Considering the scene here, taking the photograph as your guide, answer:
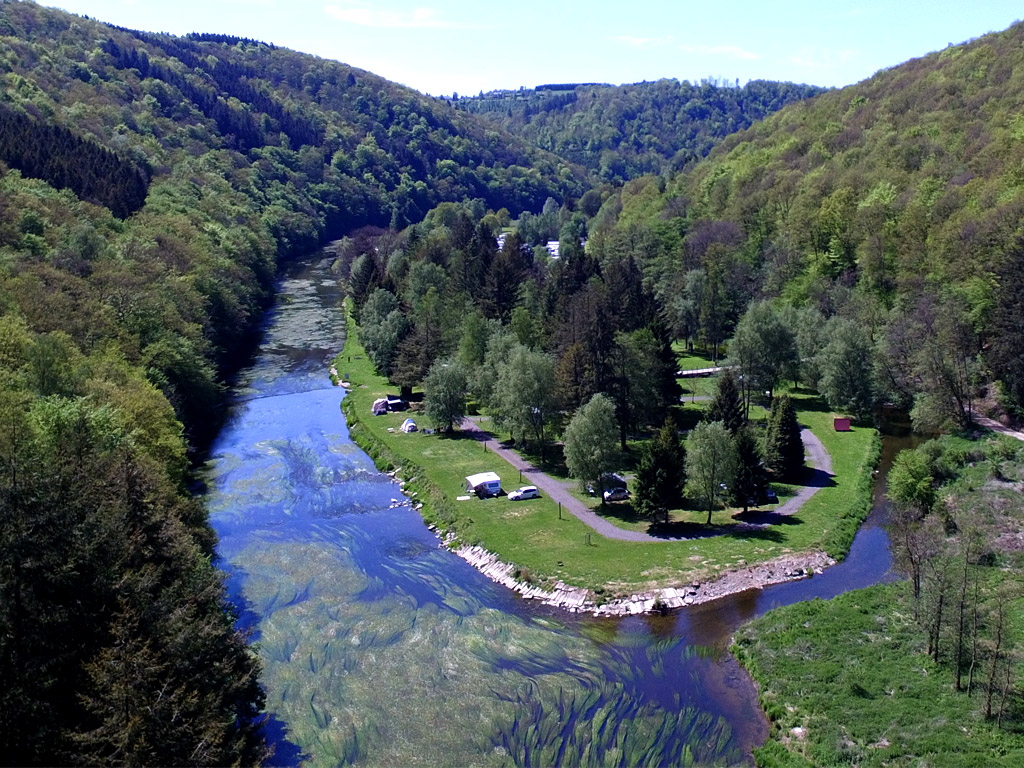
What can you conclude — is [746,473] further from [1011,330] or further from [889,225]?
[889,225]

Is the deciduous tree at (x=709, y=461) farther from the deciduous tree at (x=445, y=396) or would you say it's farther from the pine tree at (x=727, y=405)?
the deciduous tree at (x=445, y=396)

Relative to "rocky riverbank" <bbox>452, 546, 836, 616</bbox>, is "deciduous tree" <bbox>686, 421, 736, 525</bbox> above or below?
above

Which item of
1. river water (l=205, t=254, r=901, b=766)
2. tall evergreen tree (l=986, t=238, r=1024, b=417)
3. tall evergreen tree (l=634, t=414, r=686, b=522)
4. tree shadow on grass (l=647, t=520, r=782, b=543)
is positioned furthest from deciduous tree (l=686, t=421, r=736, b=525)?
tall evergreen tree (l=986, t=238, r=1024, b=417)

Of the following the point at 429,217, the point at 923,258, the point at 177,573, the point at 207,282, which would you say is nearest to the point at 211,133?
the point at 429,217

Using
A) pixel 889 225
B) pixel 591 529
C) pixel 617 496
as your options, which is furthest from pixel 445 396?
pixel 889 225

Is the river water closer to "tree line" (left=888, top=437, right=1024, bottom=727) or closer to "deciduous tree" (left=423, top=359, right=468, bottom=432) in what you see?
"tree line" (left=888, top=437, right=1024, bottom=727)
